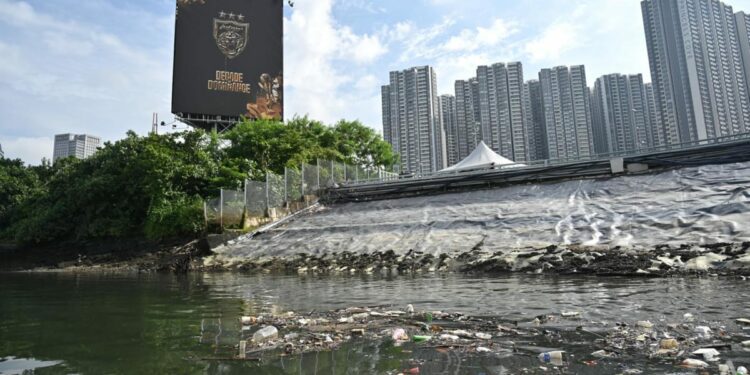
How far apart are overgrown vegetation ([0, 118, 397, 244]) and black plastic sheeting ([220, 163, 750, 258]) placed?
21.2ft

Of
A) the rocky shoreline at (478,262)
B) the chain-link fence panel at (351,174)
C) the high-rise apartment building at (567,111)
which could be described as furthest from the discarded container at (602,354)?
the high-rise apartment building at (567,111)

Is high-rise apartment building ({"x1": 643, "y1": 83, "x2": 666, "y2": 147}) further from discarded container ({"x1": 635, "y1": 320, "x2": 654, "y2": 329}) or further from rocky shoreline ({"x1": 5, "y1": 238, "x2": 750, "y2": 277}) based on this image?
discarded container ({"x1": 635, "y1": 320, "x2": 654, "y2": 329})

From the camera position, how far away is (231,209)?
17859mm

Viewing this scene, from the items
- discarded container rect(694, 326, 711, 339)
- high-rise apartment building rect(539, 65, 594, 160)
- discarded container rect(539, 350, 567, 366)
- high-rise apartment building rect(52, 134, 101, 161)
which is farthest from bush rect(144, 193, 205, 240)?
high-rise apartment building rect(52, 134, 101, 161)

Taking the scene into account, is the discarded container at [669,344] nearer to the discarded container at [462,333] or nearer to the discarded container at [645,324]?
the discarded container at [645,324]

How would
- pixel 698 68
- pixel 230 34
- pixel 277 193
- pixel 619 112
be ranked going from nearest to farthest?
pixel 277 193 < pixel 230 34 < pixel 698 68 < pixel 619 112

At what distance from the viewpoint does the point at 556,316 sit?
4316mm

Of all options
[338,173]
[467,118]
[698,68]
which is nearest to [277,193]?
[338,173]

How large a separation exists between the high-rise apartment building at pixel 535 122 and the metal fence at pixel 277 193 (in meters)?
28.5

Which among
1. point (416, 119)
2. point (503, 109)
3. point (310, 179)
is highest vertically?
point (503, 109)

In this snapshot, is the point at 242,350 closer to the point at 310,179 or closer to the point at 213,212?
the point at 213,212

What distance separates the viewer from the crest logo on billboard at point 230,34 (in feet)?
116

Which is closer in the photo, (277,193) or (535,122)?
(277,193)

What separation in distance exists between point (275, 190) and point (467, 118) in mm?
34100
